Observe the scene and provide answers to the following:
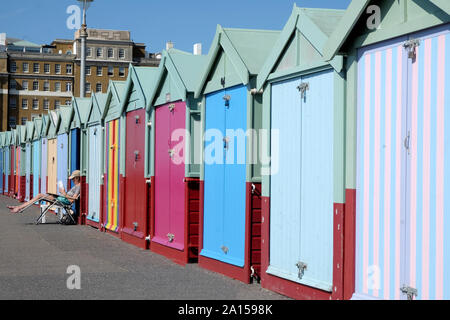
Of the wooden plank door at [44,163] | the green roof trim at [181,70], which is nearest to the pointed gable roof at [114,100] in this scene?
the green roof trim at [181,70]

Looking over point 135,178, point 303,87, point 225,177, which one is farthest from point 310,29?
point 135,178

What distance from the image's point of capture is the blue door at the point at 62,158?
2156 cm

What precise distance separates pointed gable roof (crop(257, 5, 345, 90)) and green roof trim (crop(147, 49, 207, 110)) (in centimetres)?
300

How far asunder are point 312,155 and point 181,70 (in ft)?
15.9

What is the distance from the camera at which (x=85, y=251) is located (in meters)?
12.6

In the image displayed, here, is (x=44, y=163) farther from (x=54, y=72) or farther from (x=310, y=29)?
(x=54, y=72)

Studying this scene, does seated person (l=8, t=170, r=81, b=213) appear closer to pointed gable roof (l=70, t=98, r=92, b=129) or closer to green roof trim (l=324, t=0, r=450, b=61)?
pointed gable roof (l=70, t=98, r=92, b=129)

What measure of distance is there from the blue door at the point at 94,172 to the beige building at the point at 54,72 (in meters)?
94.1

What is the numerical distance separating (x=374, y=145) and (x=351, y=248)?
0.99 metres

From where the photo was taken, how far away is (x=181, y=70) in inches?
472

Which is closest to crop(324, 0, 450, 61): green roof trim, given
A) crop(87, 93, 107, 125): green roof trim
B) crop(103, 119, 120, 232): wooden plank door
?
crop(103, 119, 120, 232): wooden plank door

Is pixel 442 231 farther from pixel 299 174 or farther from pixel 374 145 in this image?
pixel 299 174

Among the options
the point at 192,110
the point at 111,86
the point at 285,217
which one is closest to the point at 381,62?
the point at 285,217

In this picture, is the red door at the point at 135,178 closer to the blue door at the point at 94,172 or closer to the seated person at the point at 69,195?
the blue door at the point at 94,172
